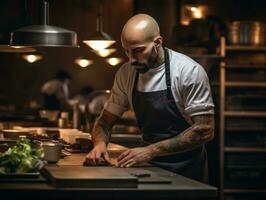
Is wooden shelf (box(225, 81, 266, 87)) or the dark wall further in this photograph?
the dark wall

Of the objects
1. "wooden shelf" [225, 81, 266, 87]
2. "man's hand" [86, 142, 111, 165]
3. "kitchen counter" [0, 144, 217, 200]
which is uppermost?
"wooden shelf" [225, 81, 266, 87]

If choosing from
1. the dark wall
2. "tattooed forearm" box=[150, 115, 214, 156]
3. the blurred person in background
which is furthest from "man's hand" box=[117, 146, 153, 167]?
the dark wall

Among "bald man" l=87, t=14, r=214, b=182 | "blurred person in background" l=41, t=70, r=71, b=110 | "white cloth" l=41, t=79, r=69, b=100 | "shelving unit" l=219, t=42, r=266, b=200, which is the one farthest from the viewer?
"white cloth" l=41, t=79, r=69, b=100

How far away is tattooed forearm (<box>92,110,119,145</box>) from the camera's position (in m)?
5.00

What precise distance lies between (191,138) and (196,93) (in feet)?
1.00

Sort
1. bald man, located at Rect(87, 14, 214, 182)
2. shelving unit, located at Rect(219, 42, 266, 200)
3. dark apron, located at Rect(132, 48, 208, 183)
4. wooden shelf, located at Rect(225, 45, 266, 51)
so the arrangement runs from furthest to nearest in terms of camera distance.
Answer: shelving unit, located at Rect(219, 42, 266, 200) → wooden shelf, located at Rect(225, 45, 266, 51) → dark apron, located at Rect(132, 48, 208, 183) → bald man, located at Rect(87, 14, 214, 182)

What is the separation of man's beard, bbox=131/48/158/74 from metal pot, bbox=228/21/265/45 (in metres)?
4.71

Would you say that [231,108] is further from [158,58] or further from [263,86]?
[158,58]

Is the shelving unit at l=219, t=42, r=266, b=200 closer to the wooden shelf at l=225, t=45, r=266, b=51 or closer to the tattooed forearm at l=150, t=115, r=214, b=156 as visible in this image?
the wooden shelf at l=225, t=45, r=266, b=51

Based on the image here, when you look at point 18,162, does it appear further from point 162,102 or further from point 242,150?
point 242,150

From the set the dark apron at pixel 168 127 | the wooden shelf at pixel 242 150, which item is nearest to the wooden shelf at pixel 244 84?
the wooden shelf at pixel 242 150

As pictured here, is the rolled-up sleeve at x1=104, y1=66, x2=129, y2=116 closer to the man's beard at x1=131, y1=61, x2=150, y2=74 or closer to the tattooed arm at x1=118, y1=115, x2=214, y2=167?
the man's beard at x1=131, y1=61, x2=150, y2=74

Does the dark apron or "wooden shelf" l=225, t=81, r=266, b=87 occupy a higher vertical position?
"wooden shelf" l=225, t=81, r=266, b=87

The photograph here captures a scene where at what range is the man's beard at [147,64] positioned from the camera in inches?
188
